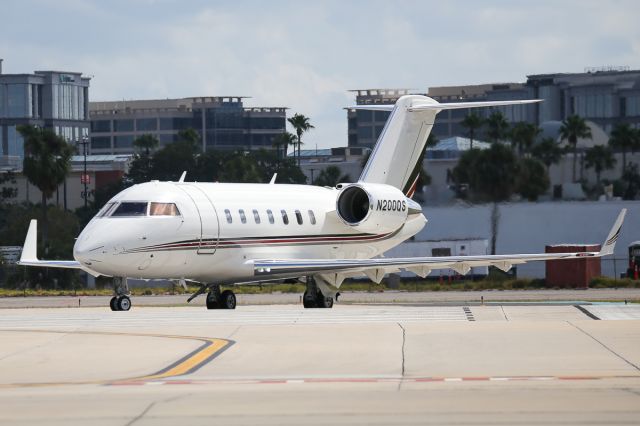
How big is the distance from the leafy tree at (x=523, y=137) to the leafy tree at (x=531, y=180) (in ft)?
131

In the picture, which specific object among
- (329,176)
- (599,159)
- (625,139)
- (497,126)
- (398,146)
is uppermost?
(497,126)

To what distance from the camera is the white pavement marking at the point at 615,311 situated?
3097 centimetres

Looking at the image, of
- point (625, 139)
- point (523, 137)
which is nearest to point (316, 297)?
point (523, 137)

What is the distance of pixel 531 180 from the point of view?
7656 cm

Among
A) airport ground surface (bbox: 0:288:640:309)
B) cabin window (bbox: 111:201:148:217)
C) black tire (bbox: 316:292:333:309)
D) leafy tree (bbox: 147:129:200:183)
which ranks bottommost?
airport ground surface (bbox: 0:288:640:309)

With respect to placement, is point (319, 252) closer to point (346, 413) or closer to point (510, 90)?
point (346, 413)

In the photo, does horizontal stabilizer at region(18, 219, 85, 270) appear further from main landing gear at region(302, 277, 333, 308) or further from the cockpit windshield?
main landing gear at region(302, 277, 333, 308)

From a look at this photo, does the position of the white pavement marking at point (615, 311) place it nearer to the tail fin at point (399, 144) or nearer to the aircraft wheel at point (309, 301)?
the aircraft wheel at point (309, 301)

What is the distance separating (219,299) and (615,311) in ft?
37.1

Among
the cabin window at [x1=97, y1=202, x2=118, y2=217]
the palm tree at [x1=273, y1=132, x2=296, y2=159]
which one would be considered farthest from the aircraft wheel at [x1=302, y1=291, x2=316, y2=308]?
the palm tree at [x1=273, y1=132, x2=296, y2=159]

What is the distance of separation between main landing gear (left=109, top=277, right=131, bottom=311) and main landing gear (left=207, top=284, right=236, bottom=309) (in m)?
3.29

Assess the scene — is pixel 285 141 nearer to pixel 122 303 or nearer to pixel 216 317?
pixel 122 303

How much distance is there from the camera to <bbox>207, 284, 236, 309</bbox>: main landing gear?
38719 millimetres

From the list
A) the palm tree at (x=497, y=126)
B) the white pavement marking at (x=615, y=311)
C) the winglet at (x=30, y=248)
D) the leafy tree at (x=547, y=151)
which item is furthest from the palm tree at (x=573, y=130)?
the white pavement marking at (x=615, y=311)
